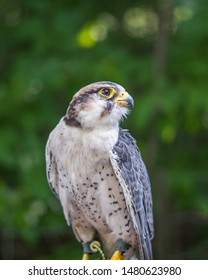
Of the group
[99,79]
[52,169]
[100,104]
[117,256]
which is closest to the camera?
[100,104]

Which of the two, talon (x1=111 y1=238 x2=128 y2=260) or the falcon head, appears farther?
talon (x1=111 y1=238 x2=128 y2=260)

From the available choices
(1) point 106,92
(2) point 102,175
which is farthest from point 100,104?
(2) point 102,175

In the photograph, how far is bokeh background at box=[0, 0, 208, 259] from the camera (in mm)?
5469

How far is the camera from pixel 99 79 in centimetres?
532

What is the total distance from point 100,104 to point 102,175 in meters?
0.39

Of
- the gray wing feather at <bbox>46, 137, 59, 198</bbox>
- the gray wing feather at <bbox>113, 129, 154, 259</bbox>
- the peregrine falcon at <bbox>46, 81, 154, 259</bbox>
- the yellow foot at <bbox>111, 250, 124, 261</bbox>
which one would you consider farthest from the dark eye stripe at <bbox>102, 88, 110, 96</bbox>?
the yellow foot at <bbox>111, 250, 124, 261</bbox>

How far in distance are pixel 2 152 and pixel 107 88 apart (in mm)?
3192

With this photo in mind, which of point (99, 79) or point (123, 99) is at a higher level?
point (99, 79)

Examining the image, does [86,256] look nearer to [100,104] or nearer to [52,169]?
[52,169]

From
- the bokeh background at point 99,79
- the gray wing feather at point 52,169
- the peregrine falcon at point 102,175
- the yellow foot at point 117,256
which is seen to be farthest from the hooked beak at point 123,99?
the bokeh background at point 99,79

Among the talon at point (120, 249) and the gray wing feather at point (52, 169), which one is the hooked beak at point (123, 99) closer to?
the gray wing feather at point (52, 169)

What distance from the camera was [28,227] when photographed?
5.74 m

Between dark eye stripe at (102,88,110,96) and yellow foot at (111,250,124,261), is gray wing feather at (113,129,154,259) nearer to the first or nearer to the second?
yellow foot at (111,250,124,261)

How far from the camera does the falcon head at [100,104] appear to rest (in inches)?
92.7
